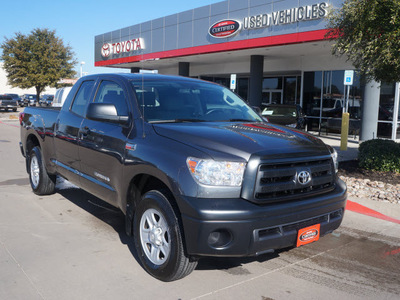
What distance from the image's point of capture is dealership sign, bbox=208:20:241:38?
18594 mm

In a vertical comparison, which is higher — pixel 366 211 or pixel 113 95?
pixel 113 95

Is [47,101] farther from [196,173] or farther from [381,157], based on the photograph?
[196,173]

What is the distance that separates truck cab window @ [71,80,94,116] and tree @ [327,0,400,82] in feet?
17.0

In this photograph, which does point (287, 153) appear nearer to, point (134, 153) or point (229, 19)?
point (134, 153)

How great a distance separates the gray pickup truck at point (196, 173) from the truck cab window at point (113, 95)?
15 millimetres

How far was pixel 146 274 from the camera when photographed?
370 cm

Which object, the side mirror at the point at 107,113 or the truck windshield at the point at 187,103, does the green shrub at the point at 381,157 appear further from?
the side mirror at the point at 107,113

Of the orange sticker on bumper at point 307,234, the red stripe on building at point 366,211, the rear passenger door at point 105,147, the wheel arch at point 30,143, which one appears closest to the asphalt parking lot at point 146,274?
the red stripe on building at point 366,211

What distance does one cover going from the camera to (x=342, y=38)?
8133 millimetres

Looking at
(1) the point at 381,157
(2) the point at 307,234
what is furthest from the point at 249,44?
(2) the point at 307,234

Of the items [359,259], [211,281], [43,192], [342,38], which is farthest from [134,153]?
[342,38]

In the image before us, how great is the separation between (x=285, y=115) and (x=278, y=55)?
761cm

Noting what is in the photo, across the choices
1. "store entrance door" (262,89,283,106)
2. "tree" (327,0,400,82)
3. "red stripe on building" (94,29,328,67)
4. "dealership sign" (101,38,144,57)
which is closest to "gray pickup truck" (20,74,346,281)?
"tree" (327,0,400,82)

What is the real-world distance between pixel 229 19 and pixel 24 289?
17.6 meters
